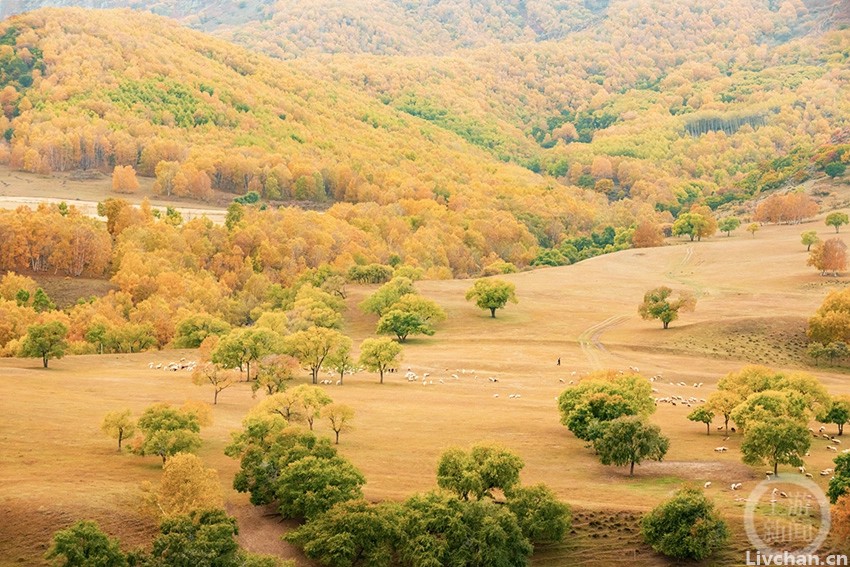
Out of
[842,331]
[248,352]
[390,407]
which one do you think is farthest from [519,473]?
[842,331]

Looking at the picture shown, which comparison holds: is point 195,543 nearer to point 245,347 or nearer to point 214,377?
point 214,377

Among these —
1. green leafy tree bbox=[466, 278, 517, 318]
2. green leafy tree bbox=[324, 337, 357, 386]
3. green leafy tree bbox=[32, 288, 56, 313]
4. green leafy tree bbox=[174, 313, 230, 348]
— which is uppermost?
green leafy tree bbox=[466, 278, 517, 318]

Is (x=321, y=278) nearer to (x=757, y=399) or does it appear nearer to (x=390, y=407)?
(x=390, y=407)

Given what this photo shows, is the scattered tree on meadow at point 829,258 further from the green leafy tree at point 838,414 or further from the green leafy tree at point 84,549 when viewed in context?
the green leafy tree at point 84,549

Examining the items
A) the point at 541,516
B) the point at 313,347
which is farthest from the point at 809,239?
the point at 541,516

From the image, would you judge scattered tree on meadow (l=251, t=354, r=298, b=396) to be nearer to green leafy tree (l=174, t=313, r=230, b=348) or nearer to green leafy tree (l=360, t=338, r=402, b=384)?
green leafy tree (l=360, t=338, r=402, b=384)

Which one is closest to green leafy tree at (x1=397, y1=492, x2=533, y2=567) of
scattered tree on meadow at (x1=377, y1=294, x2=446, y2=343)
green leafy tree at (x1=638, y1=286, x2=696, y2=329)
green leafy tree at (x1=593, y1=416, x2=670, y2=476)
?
green leafy tree at (x1=593, y1=416, x2=670, y2=476)
